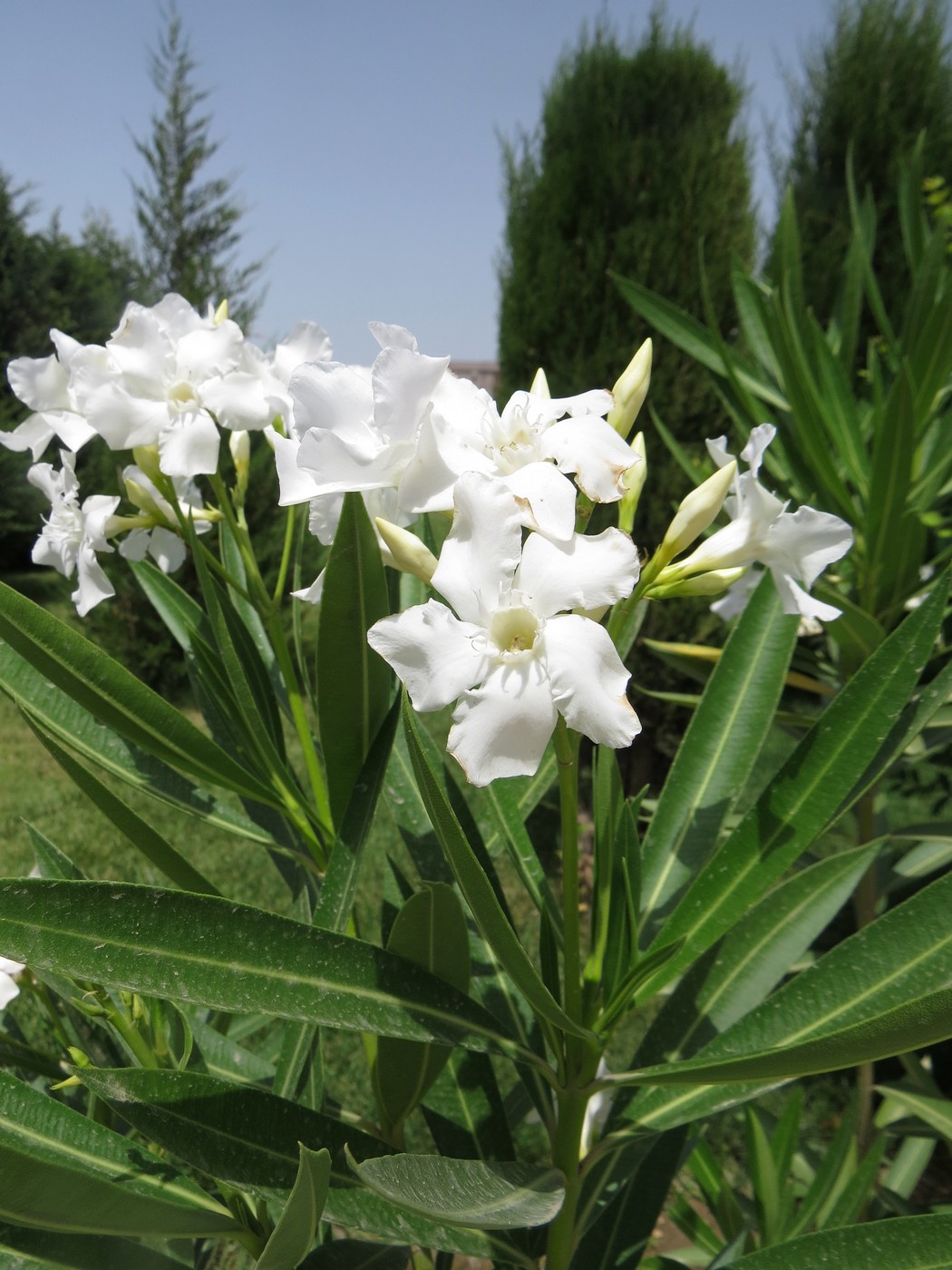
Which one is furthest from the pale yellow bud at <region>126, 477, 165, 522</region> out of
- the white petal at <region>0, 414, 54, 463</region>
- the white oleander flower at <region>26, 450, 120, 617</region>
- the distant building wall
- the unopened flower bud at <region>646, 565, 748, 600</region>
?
the distant building wall

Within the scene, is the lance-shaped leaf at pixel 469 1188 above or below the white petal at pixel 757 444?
below

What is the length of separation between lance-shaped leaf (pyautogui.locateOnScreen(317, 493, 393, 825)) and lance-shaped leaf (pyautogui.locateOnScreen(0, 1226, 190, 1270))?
34cm

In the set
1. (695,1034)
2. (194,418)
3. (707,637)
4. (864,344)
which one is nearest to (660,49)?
(864,344)

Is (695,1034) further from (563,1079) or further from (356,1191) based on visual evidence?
(356,1191)

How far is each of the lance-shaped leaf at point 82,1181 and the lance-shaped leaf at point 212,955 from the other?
11 centimetres

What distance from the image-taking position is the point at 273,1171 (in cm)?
70

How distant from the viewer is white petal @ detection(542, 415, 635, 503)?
69 cm

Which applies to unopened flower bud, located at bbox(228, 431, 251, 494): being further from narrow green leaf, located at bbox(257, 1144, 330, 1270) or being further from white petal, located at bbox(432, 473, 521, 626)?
narrow green leaf, located at bbox(257, 1144, 330, 1270)

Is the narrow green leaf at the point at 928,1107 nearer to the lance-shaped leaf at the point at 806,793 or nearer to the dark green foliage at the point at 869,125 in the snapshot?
the lance-shaped leaf at the point at 806,793

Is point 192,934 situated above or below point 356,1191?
above

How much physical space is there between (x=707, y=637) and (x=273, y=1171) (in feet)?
12.1

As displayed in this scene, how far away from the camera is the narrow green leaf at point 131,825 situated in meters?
0.73

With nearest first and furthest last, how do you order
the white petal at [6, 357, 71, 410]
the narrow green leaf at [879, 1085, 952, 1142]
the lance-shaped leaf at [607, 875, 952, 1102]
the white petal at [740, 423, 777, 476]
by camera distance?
the lance-shaped leaf at [607, 875, 952, 1102] → the white petal at [740, 423, 777, 476] → the white petal at [6, 357, 71, 410] → the narrow green leaf at [879, 1085, 952, 1142]

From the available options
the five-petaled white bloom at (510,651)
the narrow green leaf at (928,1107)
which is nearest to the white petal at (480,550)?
the five-petaled white bloom at (510,651)
